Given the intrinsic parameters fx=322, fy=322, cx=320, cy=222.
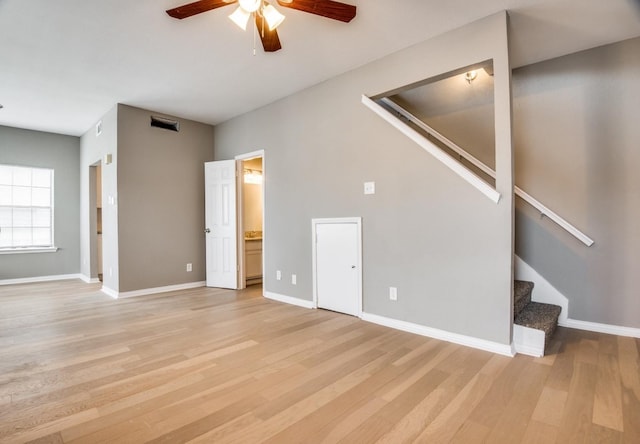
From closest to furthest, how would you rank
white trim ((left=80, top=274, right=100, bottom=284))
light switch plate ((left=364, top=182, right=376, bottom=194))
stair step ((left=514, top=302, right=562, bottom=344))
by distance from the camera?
stair step ((left=514, top=302, right=562, bottom=344))
light switch plate ((left=364, top=182, right=376, bottom=194))
white trim ((left=80, top=274, right=100, bottom=284))

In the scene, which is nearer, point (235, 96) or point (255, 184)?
point (235, 96)

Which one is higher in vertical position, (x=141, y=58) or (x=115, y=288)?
(x=141, y=58)

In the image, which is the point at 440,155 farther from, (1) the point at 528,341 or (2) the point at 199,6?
(2) the point at 199,6

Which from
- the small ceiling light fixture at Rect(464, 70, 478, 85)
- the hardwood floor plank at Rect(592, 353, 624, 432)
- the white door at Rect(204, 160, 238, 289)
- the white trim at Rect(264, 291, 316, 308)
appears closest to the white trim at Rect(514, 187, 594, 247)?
the hardwood floor plank at Rect(592, 353, 624, 432)

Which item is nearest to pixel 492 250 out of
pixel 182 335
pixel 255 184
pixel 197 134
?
pixel 182 335

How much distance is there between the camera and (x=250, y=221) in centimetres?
618

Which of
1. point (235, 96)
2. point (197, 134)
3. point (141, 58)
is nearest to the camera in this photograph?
point (141, 58)

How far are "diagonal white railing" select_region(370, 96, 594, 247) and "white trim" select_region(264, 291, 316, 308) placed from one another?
8.46 ft

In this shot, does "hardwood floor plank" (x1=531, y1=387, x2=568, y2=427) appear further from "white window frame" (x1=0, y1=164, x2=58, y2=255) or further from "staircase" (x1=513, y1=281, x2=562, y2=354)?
"white window frame" (x1=0, y1=164, x2=58, y2=255)

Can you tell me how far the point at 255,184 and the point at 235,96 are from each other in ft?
6.57

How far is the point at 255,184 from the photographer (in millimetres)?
6160

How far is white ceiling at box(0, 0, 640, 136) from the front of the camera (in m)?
2.59

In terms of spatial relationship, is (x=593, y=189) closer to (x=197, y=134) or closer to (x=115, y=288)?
(x=197, y=134)

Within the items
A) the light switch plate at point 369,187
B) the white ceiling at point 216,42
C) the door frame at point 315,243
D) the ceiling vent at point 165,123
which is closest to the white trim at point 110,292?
the ceiling vent at point 165,123
